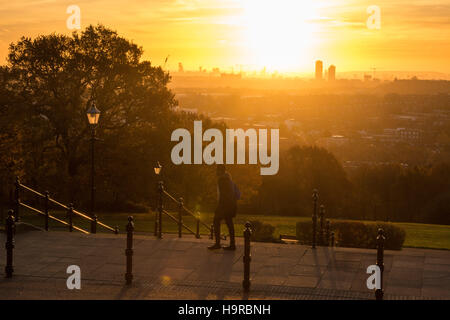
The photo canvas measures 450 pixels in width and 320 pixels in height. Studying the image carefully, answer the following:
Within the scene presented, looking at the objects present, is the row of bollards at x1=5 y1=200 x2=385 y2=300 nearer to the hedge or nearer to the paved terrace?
the paved terrace

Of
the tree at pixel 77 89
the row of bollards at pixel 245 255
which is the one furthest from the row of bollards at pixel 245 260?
the tree at pixel 77 89

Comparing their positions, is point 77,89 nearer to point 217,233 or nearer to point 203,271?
point 217,233

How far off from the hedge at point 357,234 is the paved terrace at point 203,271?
7005 mm

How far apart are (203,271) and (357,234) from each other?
1155 cm

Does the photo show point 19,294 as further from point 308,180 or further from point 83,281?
point 308,180

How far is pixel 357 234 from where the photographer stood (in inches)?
838

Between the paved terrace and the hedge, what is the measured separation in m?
7.01

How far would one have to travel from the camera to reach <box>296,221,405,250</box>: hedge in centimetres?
1986

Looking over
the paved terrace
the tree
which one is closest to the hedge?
the paved terrace

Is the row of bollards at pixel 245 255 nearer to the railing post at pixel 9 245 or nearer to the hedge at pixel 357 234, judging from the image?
the railing post at pixel 9 245

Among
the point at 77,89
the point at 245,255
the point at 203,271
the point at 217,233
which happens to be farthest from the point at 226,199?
the point at 77,89

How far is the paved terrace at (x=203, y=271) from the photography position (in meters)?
9.54

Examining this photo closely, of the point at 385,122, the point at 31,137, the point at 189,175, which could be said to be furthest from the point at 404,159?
the point at 31,137
